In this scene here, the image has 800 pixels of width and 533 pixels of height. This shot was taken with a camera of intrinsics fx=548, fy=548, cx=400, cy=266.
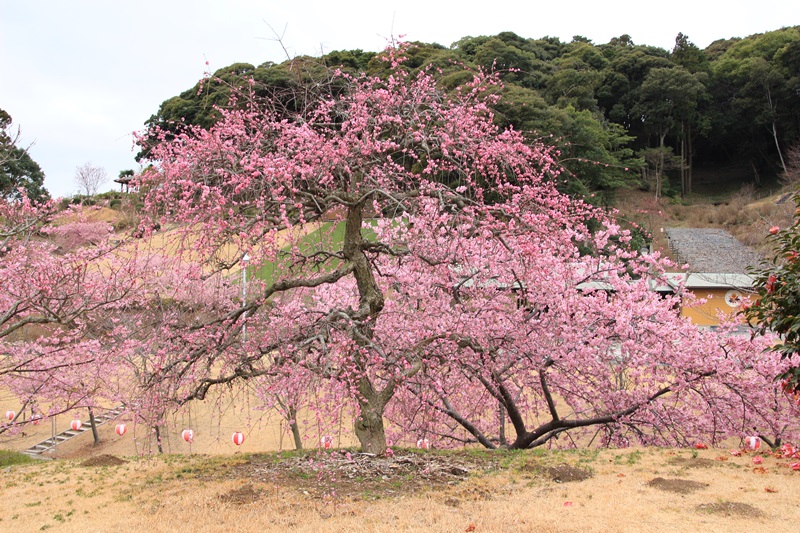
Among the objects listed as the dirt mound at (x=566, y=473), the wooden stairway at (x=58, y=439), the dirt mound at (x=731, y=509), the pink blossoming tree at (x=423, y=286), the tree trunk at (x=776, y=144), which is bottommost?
the wooden stairway at (x=58, y=439)

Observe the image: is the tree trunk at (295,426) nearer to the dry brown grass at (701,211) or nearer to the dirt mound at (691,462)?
the dirt mound at (691,462)

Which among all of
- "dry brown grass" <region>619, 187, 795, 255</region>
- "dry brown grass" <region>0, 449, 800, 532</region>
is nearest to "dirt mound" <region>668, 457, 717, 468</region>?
"dry brown grass" <region>0, 449, 800, 532</region>

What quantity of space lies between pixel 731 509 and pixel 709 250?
30.1 m

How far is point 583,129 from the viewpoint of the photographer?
2823 cm

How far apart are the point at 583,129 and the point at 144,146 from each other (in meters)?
26.2

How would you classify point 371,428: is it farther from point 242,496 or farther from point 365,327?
point 242,496

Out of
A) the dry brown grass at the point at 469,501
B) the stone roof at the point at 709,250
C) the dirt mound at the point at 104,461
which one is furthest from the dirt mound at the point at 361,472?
the stone roof at the point at 709,250

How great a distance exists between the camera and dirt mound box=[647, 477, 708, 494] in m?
4.94

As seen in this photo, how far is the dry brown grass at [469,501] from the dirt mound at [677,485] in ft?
0.13

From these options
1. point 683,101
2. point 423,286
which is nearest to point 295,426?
point 423,286

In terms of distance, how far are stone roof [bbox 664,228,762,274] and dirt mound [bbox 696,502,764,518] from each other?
73.0ft

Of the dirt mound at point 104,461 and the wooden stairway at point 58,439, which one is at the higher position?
the dirt mound at point 104,461

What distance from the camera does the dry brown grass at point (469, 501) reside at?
4258 millimetres

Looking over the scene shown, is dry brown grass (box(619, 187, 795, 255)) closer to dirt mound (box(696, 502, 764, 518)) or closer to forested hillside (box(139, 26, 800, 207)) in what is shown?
forested hillside (box(139, 26, 800, 207))
